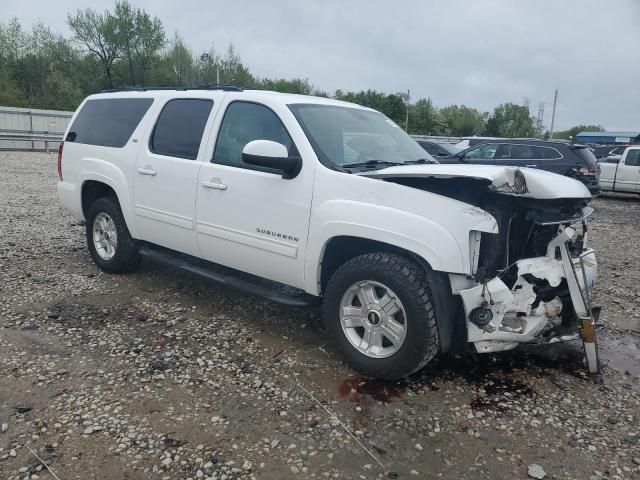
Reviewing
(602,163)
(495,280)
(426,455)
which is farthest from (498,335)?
(602,163)

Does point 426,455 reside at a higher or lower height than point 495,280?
lower

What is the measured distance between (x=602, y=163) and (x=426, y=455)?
54.6 feet

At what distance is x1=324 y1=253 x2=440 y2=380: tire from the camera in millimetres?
3266

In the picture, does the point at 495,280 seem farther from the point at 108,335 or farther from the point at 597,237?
the point at 597,237

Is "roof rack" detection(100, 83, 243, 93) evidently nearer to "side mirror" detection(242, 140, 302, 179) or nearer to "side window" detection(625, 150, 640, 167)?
"side mirror" detection(242, 140, 302, 179)

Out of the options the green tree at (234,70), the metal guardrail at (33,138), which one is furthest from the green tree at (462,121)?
the metal guardrail at (33,138)

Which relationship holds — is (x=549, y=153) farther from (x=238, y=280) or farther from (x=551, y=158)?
(x=238, y=280)

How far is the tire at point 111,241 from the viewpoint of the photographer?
17.8 ft

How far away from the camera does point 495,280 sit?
10.5 ft

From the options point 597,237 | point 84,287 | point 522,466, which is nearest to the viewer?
point 522,466

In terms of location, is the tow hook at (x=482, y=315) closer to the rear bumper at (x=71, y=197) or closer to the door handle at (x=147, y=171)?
the door handle at (x=147, y=171)

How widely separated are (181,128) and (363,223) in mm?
2262

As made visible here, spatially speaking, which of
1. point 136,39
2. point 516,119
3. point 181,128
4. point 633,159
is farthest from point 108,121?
point 516,119

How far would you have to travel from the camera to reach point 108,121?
5543 millimetres
